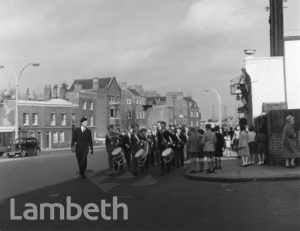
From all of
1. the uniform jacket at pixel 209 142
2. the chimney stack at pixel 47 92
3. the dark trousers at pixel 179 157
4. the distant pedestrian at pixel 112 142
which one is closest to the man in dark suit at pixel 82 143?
the distant pedestrian at pixel 112 142

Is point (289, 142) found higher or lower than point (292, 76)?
lower

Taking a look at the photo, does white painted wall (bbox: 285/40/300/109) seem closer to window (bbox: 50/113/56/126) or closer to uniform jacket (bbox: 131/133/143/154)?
uniform jacket (bbox: 131/133/143/154)

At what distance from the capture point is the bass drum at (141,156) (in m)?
17.1

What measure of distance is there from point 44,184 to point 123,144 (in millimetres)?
5212

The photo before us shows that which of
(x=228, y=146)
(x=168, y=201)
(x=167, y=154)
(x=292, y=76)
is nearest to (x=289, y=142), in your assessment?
(x=167, y=154)

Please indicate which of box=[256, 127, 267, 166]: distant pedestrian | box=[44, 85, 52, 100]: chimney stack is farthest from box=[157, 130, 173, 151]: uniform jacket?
box=[44, 85, 52, 100]: chimney stack

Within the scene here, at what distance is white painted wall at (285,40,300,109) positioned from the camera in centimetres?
2669

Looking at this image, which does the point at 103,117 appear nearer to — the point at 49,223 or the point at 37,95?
the point at 37,95

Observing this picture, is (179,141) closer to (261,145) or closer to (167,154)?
(261,145)

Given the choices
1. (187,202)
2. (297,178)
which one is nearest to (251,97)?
(297,178)

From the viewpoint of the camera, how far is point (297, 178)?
45.4ft

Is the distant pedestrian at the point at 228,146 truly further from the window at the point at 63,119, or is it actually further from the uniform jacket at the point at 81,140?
the window at the point at 63,119

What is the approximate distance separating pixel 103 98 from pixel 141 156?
68210 millimetres

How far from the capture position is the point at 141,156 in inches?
682
